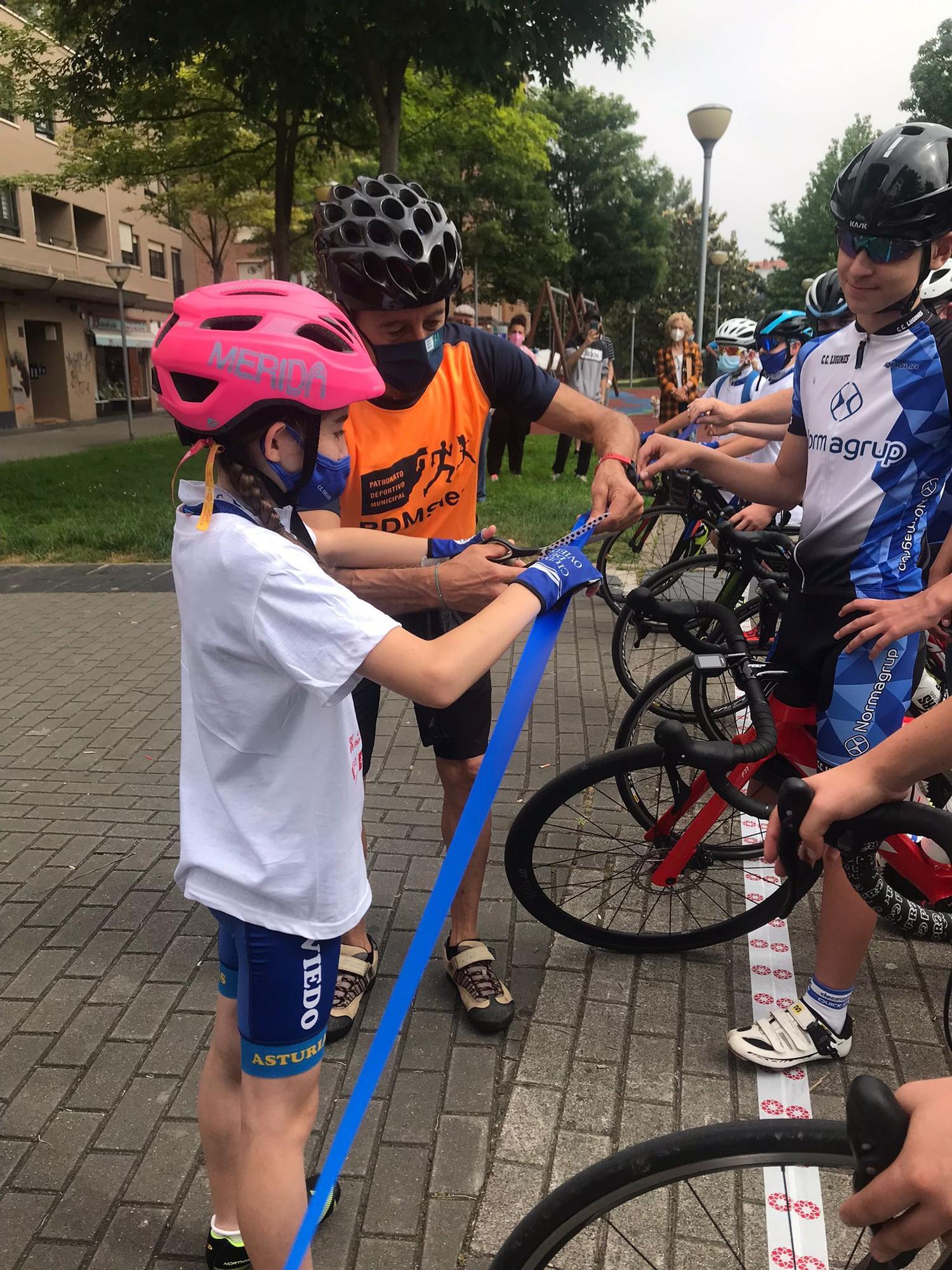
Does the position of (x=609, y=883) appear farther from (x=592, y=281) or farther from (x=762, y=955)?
(x=592, y=281)

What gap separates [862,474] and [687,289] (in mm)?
78421

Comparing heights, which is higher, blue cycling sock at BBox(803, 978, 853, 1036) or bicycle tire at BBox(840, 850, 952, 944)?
bicycle tire at BBox(840, 850, 952, 944)

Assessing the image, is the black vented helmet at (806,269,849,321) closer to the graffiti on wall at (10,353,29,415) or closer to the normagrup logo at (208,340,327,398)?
the normagrup logo at (208,340,327,398)

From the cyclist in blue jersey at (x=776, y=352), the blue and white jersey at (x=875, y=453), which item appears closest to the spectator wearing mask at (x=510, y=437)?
the cyclist in blue jersey at (x=776, y=352)

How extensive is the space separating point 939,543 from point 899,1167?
318 centimetres

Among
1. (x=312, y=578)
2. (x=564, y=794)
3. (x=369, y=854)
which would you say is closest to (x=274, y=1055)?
(x=312, y=578)

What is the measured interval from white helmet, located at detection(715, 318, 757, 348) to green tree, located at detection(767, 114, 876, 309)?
39393mm

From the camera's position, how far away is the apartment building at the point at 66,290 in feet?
89.2

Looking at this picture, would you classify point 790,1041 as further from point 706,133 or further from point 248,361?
point 706,133

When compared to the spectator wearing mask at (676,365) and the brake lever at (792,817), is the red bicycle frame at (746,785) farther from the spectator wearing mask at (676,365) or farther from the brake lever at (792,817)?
the spectator wearing mask at (676,365)

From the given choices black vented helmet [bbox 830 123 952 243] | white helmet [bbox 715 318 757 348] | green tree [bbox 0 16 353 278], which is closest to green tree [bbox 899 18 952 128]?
green tree [bbox 0 16 353 278]

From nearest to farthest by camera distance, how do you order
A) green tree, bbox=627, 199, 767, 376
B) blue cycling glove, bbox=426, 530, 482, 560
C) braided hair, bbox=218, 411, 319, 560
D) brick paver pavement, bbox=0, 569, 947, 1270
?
braided hair, bbox=218, 411, 319, 560 → brick paver pavement, bbox=0, 569, 947, 1270 → blue cycling glove, bbox=426, 530, 482, 560 → green tree, bbox=627, 199, 767, 376

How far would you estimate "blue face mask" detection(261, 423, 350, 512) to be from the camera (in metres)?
1.67

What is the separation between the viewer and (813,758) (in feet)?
9.75
